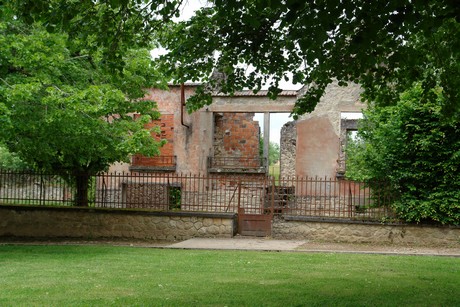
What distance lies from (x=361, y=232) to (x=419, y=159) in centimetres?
264

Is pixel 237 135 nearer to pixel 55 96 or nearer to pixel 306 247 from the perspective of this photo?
pixel 306 247

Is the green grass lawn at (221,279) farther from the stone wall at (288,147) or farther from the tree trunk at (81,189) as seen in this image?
the stone wall at (288,147)

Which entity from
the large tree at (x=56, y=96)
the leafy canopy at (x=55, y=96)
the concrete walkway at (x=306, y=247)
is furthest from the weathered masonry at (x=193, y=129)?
the concrete walkway at (x=306, y=247)

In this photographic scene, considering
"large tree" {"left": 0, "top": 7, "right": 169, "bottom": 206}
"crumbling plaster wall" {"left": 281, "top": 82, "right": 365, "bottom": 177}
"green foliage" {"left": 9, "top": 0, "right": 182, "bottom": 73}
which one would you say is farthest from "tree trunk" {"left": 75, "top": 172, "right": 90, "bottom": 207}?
"green foliage" {"left": 9, "top": 0, "right": 182, "bottom": 73}

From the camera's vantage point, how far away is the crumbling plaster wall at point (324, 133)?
22.7 meters

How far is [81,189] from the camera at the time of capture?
1775cm

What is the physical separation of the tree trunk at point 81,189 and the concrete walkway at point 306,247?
12.9ft

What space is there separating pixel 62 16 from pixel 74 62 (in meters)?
7.73

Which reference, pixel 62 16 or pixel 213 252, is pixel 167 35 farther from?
pixel 213 252

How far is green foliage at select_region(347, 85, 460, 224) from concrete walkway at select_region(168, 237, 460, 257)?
40.5 inches

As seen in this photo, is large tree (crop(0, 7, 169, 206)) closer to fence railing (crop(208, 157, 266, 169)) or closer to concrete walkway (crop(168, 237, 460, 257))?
concrete walkway (crop(168, 237, 460, 257))

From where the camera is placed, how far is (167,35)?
8773mm

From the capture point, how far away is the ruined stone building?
22.8m

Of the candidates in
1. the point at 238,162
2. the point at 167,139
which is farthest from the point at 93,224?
the point at 238,162
